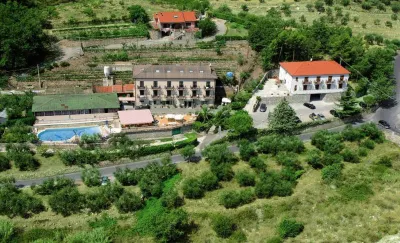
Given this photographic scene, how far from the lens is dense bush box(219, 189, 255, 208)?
59312 mm

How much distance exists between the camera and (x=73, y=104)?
7850cm

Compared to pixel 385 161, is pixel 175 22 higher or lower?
higher

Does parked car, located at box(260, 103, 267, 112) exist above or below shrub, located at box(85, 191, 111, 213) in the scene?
above

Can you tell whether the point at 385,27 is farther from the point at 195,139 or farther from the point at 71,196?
the point at 71,196

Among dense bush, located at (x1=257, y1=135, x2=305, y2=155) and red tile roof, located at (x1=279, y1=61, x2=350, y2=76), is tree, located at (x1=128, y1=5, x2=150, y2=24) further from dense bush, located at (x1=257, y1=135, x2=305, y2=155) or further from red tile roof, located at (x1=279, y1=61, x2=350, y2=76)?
dense bush, located at (x1=257, y1=135, x2=305, y2=155)

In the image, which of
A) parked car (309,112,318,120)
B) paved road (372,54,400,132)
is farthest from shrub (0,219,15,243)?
paved road (372,54,400,132)

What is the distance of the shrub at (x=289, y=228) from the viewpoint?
178ft

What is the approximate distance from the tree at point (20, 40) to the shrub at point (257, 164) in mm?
45930

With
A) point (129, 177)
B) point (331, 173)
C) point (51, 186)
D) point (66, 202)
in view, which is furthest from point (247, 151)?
point (51, 186)

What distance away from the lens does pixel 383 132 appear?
75000 mm

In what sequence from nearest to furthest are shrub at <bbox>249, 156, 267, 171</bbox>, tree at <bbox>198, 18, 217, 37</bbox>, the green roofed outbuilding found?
shrub at <bbox>249, 156, 267, 171</bbox> < the green roofed outbuilding < tree at <bbox>198, 18, 217, 37</bbox>

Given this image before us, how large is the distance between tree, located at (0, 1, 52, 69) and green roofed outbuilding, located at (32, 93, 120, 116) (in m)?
10.6

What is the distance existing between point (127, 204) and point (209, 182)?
11.2 meters

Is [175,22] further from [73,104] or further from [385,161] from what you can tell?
[385,161]
